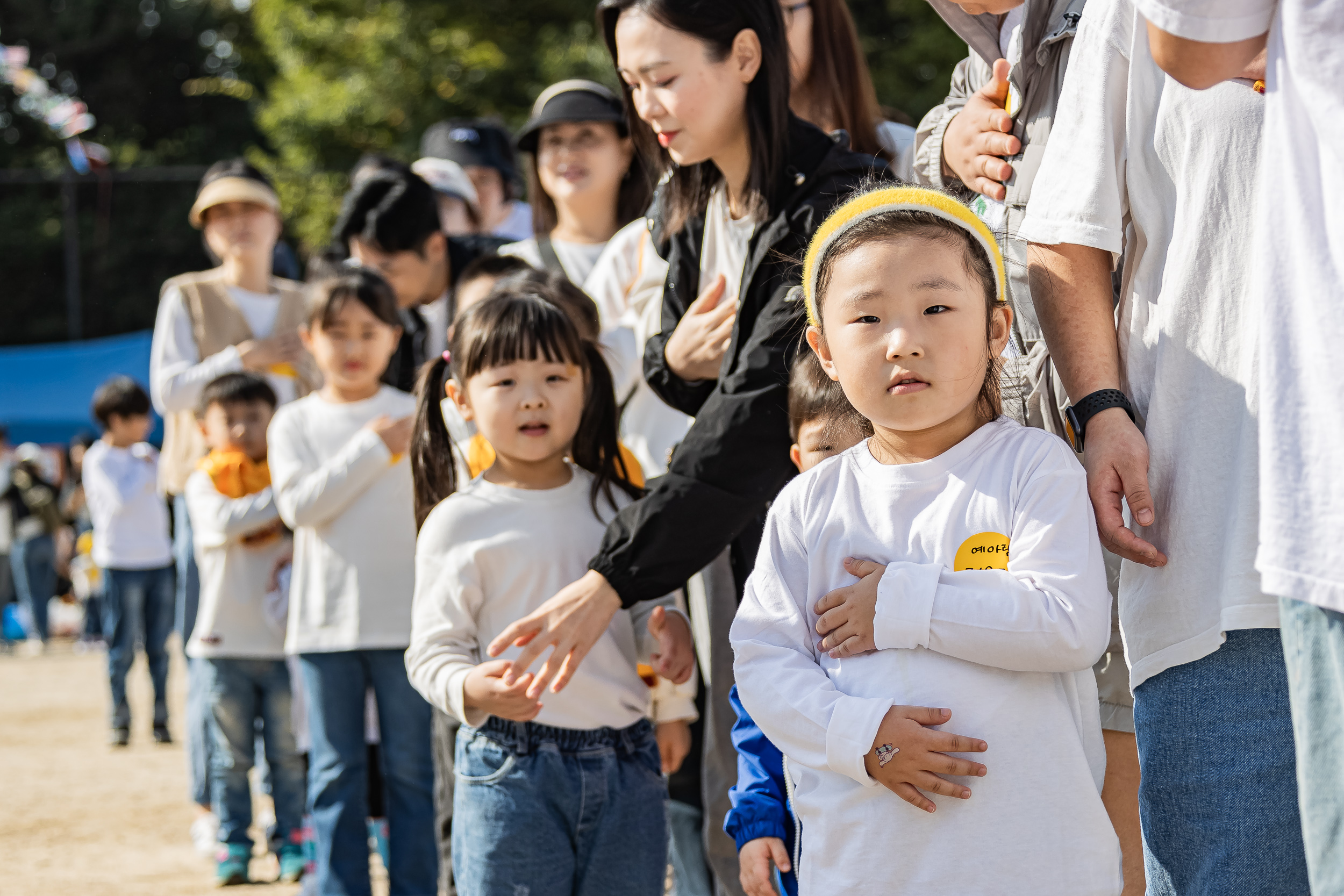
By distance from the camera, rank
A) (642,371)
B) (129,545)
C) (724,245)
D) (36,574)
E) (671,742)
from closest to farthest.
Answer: (724,245) < (671,742) < (642,371) < (129,545) < (36,574)

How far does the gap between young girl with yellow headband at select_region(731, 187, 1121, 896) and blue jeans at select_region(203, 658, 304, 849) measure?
10.8 ft

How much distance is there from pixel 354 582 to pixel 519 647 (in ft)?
5.12

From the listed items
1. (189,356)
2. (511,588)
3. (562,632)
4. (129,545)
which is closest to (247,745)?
(189,356)

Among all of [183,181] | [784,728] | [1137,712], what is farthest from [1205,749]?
[183,181]

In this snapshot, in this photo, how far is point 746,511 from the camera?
8.33ft

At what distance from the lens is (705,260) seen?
2947 millimetres

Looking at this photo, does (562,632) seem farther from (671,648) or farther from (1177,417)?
(1177,417)

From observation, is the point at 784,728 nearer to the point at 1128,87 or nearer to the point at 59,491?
the point at 1128,87

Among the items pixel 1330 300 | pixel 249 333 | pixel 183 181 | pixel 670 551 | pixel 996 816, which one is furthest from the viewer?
pixel 183 181

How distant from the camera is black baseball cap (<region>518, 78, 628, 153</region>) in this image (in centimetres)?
441

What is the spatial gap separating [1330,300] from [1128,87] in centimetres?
63

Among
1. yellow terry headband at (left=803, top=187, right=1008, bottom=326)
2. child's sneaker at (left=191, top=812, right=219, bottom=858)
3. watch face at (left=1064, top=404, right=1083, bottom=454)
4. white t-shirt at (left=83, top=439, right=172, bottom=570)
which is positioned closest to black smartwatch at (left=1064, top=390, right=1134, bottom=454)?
watch face at (left=1064, top=404, right=1083, bottom=454)

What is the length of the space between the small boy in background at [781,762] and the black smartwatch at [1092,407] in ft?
1.37

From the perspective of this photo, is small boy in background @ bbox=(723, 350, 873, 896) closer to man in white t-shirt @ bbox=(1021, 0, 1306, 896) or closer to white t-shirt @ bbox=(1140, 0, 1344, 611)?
man in white t-shirt @ bbox=(1021, 0, 1306, 896)
